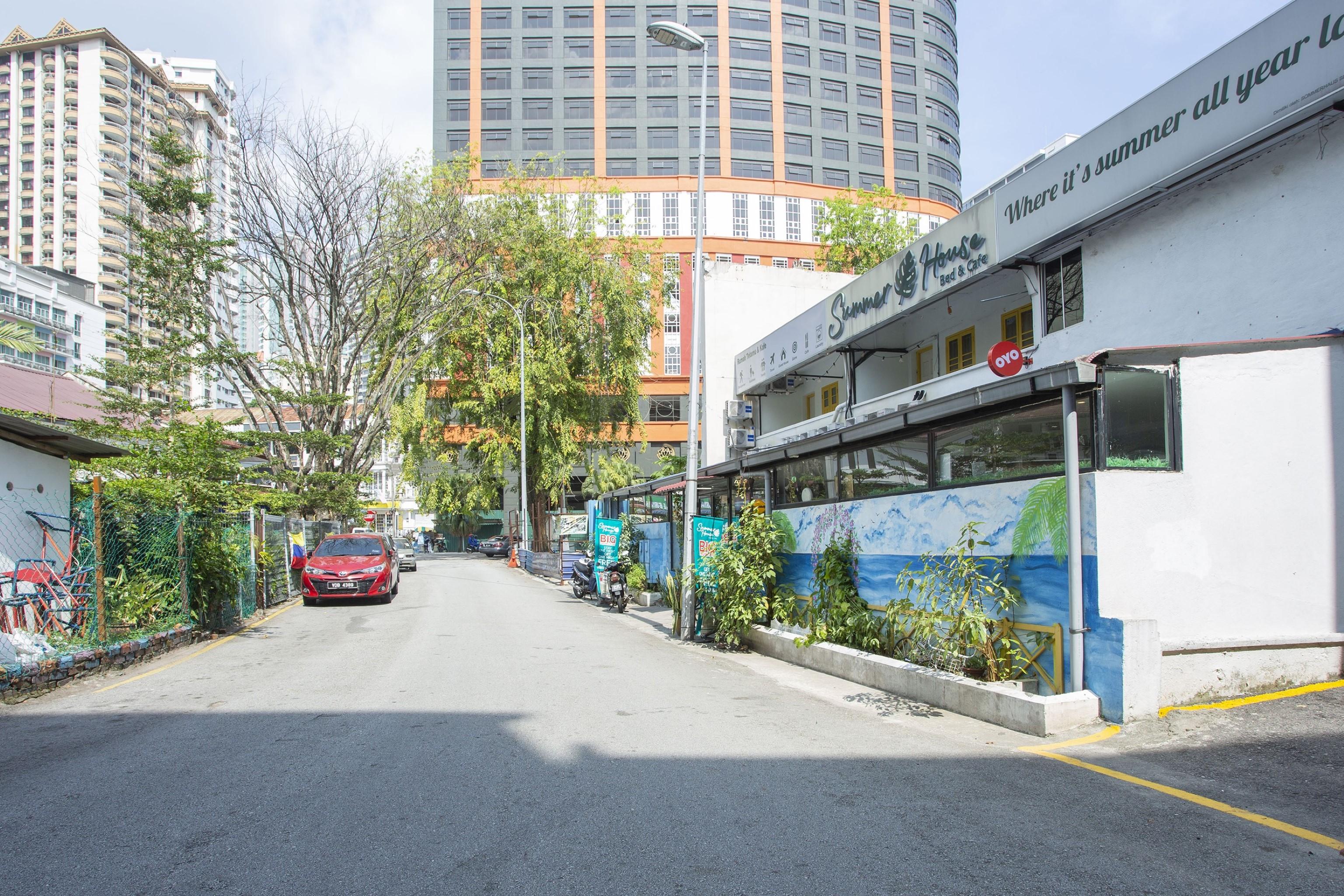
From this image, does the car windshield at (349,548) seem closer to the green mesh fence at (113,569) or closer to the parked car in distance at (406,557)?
the green mesh fence at (113,569)

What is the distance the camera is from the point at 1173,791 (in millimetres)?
5082

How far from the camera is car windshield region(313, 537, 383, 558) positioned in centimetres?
2027

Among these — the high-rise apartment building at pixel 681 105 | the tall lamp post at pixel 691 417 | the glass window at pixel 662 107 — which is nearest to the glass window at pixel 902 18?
the high-rise apartment building at pixel 681 105

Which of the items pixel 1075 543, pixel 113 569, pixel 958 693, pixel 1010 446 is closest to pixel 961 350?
pixel 1010 446

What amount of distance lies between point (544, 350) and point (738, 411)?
1326 centimetres

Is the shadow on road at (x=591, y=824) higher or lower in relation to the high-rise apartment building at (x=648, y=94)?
lower

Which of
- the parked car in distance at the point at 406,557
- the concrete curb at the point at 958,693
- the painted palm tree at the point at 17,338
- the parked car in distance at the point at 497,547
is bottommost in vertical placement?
the parked car in distance at the point at 497,547

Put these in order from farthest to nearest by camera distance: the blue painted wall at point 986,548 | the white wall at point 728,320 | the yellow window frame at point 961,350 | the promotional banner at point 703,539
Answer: the white wall at point 728,320 → the yellow window frame at point 961,350 → the promotional banner at point 703,539 → the blue painted wall at point 986,548

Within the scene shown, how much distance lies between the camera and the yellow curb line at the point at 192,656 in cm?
938

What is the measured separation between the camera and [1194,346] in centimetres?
681

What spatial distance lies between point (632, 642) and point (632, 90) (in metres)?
55.0

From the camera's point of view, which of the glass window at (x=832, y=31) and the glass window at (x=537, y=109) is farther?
the glass window at (x=832, y=31)

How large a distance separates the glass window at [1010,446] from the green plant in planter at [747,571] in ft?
12.0

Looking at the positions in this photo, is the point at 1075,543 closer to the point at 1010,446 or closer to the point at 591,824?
the point at 1010,446
